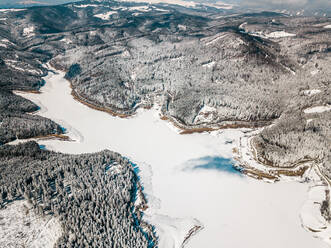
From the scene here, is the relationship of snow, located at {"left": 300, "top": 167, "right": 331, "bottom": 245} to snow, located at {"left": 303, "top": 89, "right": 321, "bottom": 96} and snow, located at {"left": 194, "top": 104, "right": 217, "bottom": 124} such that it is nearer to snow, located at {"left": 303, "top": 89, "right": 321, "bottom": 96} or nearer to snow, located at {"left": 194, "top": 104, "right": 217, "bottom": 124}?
snow, located at {"left": 194, "top": 104, "right": 217, "bottom": 124}

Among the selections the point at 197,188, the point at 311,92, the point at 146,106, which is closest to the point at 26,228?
the point at 197,188

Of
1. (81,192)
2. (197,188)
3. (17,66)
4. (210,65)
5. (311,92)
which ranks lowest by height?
(197,188)

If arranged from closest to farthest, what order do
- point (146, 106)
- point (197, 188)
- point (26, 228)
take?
point (26, 228), point (197, 188), point (146, 106)

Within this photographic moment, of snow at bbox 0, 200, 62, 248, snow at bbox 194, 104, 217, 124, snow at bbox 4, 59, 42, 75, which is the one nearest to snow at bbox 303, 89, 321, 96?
snow at bbox 194, 104, 217, 124

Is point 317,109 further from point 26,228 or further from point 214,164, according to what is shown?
point 26,228

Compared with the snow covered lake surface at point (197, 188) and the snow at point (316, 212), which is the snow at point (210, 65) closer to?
the snow covered lake surface at point (197, 188)

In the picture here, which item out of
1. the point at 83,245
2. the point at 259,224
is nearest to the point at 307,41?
the point at 259,224

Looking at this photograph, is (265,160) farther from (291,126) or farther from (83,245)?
(83,245)
